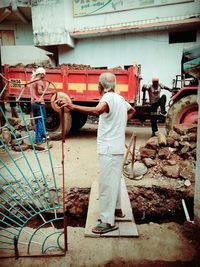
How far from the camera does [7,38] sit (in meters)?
15.8

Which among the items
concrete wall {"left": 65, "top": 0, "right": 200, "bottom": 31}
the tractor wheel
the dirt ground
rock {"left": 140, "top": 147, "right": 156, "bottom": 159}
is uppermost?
concrete wall {"left": 65, "top": 0, "right": 200, "bottom": 31}

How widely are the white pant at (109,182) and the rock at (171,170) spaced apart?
1.83m

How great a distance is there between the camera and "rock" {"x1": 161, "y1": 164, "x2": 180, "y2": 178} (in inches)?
161

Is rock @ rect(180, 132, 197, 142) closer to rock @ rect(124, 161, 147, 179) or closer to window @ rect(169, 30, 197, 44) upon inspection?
rock @ rect(124, 161, 147, 179)

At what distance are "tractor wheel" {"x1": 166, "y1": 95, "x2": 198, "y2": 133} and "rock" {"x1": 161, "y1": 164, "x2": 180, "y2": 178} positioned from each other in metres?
1.85

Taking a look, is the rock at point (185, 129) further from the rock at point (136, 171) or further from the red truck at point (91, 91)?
the rock at point (136, 171)

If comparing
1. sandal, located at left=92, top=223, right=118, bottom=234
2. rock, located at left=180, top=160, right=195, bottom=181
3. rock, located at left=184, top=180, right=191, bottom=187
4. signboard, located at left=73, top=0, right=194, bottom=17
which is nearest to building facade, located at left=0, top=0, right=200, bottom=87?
signboard, located at left=73, top=0, right=194, bottom=17

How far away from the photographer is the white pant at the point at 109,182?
2498 mm

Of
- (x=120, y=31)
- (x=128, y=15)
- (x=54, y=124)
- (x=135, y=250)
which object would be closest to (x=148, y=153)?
(x=135, y=250)

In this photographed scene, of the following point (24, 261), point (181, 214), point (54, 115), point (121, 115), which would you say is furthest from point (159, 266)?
point (54, 115)

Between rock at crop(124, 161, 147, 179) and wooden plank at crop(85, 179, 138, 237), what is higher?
rock at crop(124, 161, 147, 179)

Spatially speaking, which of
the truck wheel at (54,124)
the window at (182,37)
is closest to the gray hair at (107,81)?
the truck wheel at (54,124)

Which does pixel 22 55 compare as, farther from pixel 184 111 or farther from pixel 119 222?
pixel 119 222

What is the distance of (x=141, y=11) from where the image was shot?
10594 mm
